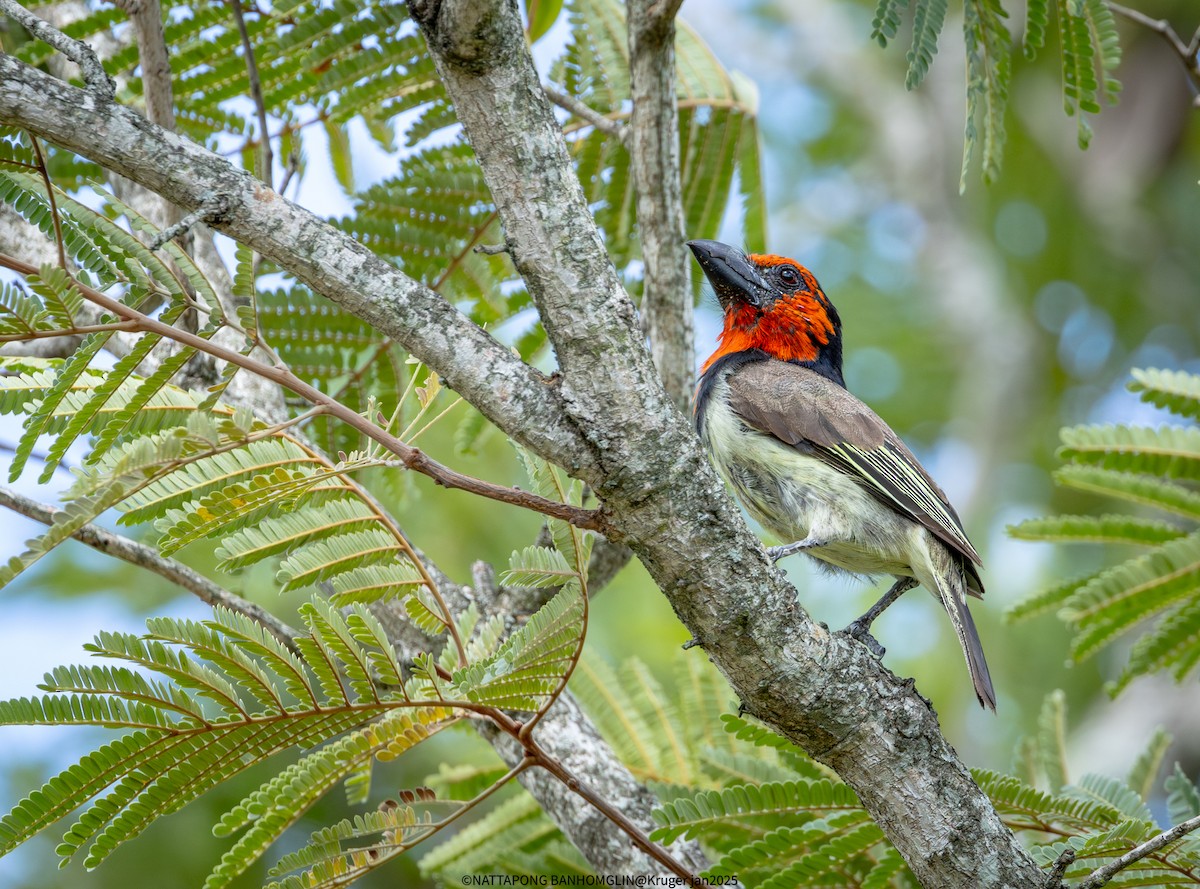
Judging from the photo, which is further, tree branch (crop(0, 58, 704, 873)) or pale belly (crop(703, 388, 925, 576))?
pale belly (crop(703, 388, 925, 576))

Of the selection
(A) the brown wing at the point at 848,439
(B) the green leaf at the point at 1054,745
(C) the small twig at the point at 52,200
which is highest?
(C) the small twig at the point at 52,200

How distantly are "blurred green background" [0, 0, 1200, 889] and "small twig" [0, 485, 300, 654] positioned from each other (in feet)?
9.46

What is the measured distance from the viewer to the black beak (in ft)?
14.5

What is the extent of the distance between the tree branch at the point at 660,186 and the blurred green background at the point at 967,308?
2.60 m

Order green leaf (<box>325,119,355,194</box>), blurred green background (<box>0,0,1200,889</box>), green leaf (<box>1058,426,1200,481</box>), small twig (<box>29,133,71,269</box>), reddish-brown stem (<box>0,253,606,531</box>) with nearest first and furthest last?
reddish-brown stem (<box>0,253,606,531</box>) < small twig (<box>29,133,71,269</box>) < green leaf (<box>1058,426,1200,481</box>) < green leaf (<box>325,119,355,194</box>) < blurred green background (<box>0,0,1200,889</box>)

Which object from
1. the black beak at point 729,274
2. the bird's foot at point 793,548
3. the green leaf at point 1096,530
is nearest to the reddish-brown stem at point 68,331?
the bird's foot at point 793,548

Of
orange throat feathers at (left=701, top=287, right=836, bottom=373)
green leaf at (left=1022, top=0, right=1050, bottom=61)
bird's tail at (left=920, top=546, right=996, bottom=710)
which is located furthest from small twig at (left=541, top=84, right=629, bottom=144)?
bird's tail at (left=920, top=546, right=996, bottom=710)

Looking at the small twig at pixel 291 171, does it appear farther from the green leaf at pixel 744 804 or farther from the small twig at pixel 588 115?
the green leaf at pixel 744 804

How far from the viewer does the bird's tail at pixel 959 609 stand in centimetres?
334

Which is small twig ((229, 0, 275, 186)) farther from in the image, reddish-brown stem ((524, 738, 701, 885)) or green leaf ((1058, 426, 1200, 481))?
green leaf ((1058, 426, 1200, 481))

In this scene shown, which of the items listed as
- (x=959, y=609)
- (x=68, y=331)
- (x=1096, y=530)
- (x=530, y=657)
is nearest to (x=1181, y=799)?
(x=959, y=609)

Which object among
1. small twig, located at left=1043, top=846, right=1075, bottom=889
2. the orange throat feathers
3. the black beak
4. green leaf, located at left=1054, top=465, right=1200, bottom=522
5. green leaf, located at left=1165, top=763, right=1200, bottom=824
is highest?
the black beak

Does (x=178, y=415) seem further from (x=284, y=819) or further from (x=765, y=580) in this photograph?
(x=765, y=580)

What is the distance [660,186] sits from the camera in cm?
345
